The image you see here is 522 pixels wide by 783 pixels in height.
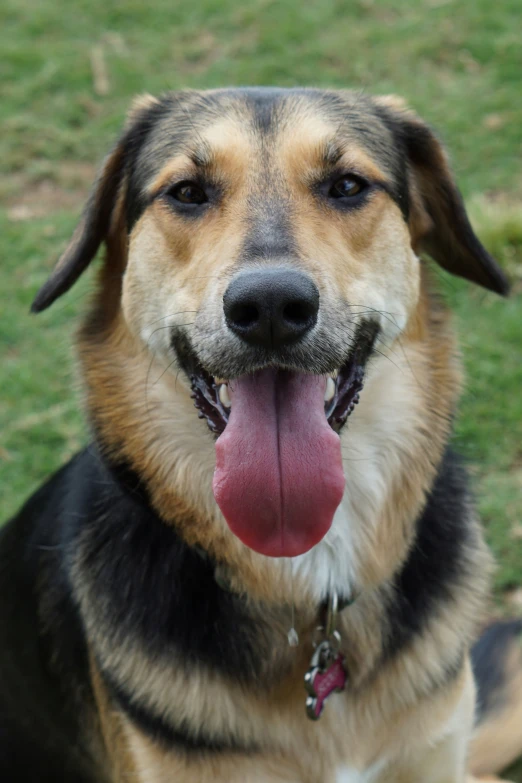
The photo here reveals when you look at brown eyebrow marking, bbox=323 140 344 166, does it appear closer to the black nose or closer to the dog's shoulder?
the black nose

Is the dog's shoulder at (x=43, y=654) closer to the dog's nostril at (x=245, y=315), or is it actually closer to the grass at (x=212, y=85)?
the dog's nostril at (x=245, y=315)

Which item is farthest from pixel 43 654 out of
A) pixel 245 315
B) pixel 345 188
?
pixel 345 188

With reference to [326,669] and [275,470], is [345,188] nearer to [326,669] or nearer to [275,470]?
[275,470]

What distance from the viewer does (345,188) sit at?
9.70 feet

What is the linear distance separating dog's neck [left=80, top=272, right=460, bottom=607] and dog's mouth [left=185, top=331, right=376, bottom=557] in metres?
0.26

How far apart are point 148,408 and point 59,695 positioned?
108 centimetres

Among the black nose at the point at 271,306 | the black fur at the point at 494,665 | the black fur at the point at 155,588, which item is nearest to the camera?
the black nose at the point at 271,306

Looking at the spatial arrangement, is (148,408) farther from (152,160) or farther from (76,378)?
(152,160)

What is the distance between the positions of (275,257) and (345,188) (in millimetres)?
589

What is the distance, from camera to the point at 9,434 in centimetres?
537

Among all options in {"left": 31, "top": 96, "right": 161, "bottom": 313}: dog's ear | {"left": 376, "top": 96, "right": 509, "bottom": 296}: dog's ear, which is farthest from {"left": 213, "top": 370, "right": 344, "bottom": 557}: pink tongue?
{"left": 376, "top": 96, "right": 509, "bottom": 296}: dog's ear

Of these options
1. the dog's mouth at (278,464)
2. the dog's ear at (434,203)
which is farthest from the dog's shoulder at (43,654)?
the dog's ear at (434,203)

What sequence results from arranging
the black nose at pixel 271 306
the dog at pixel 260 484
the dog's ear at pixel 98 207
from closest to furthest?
1. the black nose at pixel 271 306
2. the dog at pixel 260 484
3. the dog's ear at pixel 98 207

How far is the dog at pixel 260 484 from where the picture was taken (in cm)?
268
